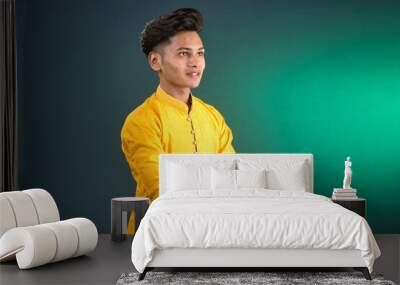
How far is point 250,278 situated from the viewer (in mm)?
4770

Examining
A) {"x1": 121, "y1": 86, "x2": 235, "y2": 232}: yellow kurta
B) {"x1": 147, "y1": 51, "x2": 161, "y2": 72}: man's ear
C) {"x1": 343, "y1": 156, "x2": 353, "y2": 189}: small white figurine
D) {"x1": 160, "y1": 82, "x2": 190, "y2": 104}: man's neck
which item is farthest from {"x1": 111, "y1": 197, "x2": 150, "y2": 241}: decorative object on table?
{"x1": 343, "y1": 156, "x2": 353, "y2": 189}: small white figurine

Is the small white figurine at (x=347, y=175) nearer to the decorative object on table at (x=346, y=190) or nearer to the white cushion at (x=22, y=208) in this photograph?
the decorative object on table at (x=346, y=190)

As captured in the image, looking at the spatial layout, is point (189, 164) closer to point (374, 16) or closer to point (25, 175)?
point (25, 175)

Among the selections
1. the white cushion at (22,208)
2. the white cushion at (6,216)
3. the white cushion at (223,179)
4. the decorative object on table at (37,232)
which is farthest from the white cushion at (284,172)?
the white cushion at (6,216)

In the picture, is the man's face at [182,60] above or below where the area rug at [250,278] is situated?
above

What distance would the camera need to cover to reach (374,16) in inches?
279

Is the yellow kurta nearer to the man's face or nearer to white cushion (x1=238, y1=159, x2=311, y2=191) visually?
the man's face

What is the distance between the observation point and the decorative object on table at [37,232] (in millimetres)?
5109

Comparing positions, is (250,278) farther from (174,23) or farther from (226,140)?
(174,23)

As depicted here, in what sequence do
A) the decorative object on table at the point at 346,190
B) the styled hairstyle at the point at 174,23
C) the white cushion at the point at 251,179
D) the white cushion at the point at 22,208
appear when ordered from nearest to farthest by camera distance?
the white cushion at the point at 22,208
the white cushion at the point at 251,179
the decorative object on table at the point at 346,190
the styled hairstyle at the point at 174,23

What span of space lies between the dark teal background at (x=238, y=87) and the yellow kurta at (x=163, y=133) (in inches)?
4.2

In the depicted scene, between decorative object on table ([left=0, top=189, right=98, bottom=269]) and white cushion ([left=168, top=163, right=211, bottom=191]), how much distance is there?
3.86ft

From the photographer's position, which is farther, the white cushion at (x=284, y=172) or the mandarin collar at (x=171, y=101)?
the mandarin collar at (x=171, y=101)

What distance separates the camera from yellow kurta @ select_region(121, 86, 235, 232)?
7.06 m
